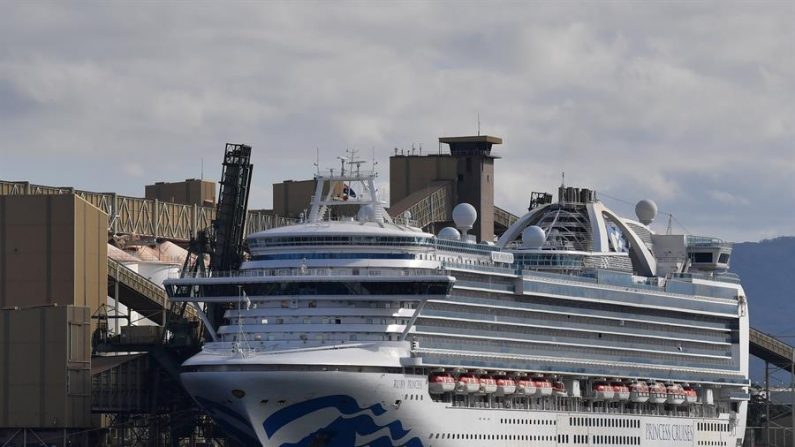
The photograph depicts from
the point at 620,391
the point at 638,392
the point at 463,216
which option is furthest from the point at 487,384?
the point at 638,392

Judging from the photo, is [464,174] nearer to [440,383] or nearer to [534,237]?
[534,237]

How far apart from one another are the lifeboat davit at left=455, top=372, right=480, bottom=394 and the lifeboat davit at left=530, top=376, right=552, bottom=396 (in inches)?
239

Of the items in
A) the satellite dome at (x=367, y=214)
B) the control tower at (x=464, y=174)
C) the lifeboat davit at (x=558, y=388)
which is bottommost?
the lifeboat davit at (x=558, y=388)

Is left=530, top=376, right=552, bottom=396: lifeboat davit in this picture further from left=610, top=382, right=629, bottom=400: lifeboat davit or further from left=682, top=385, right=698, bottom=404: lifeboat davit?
left=682, top=385, right=698, bottom=404: lifeboat davit

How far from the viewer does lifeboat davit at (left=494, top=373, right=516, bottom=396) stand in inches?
3765

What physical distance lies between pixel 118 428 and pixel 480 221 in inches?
1830

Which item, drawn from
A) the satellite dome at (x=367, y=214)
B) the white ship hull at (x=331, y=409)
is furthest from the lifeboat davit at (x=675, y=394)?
the satellite dome at (x=367, y=214)

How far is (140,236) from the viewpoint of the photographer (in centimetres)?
13525

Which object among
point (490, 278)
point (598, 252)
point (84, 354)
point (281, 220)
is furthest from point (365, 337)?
point (281, 220)

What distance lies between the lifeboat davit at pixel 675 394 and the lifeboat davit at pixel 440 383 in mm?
23154

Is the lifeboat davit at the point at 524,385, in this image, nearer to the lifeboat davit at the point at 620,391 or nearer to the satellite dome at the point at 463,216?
the lifeboat davit at the point at 620,391

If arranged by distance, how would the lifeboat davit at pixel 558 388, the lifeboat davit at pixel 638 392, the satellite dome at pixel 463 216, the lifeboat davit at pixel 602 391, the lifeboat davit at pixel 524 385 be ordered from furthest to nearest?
the lifeboat davit at pixel 638 392, the satellite dome at pixel 463 216, the lifeboat davit at pixel 602 391, the lifeboat davit at pixel 558 388, the lifeboat davit at pixel 524 385

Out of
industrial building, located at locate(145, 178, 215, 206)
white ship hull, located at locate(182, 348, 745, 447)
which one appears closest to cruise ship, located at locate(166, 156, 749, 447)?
white ship hull, located at locate(182, 348, 745, 447)

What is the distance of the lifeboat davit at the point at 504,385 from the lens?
314 feet
